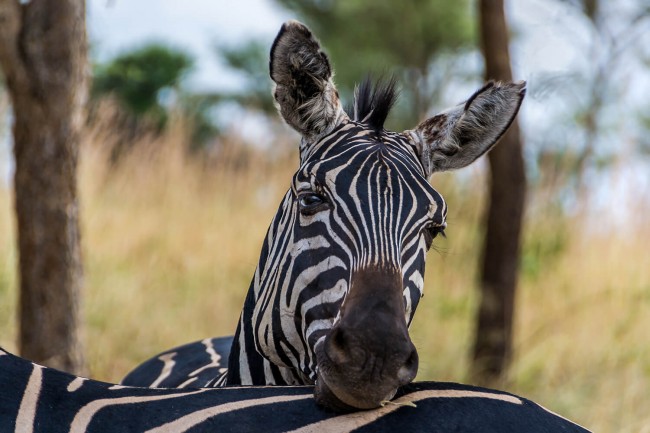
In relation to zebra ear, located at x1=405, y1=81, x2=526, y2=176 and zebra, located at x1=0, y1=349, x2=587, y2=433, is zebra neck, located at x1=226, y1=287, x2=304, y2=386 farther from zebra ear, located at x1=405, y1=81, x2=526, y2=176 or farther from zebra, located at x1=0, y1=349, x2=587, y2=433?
zebra ear, located at x1=405, y1=81, x2=526, y2=176

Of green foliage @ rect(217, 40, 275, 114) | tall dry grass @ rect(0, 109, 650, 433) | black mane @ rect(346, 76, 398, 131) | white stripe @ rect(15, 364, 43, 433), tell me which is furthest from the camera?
green foliage @ rect(217, 40, 275, 114)

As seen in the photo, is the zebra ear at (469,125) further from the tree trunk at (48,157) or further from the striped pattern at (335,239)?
the tree trunk at (48,157)

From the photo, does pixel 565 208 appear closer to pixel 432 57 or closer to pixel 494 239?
pixel 494 239

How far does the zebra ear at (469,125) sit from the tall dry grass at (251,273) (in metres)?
3.86

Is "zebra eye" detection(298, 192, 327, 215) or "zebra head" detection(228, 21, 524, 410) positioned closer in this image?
"zebra head" detection(228, 21, 524, 410)

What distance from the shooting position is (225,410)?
1996 mm

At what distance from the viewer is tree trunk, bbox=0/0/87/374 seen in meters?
4.65

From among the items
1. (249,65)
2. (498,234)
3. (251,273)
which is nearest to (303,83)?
(498,234)

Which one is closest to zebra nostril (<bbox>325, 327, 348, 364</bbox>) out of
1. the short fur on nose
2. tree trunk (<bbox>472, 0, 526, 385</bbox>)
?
the short fur on nose

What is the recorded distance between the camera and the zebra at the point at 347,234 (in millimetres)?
2031

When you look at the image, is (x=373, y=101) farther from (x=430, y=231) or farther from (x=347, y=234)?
(x=347, y=234)

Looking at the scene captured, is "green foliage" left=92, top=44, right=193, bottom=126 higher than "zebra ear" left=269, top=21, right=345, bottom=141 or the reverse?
higher

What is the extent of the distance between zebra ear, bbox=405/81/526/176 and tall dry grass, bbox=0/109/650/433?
3.86 meters

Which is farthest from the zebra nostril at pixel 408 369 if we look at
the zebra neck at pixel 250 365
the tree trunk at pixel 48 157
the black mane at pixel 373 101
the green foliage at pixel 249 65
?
the green foliage at pixel 249 65
